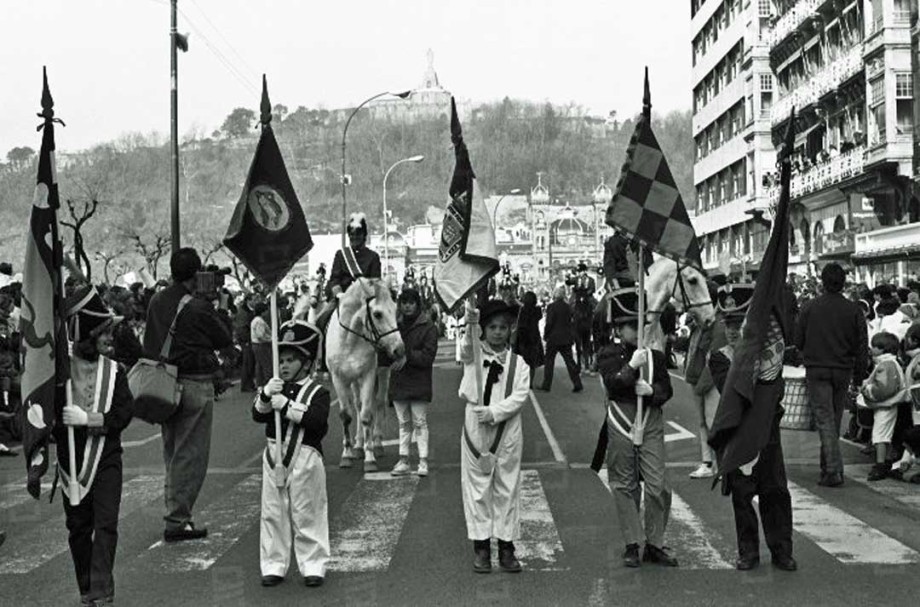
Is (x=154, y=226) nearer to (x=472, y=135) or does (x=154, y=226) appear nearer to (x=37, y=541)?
(x=472, y=135)

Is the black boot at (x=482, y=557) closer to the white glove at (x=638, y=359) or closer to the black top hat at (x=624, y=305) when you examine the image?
the white glove at (x=638, y=359)

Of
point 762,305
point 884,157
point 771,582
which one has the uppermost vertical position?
point 884,157

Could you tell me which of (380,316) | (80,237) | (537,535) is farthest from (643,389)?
(80,237)

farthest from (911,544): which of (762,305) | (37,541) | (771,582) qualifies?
(37,541)

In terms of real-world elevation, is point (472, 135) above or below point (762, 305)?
above

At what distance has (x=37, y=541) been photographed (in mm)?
8922

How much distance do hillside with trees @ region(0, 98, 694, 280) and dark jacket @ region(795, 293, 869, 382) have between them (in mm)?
101020

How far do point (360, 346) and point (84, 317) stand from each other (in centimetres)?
582

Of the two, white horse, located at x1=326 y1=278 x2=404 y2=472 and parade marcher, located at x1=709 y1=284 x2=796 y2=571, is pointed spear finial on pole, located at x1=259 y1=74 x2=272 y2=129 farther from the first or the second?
white horse, located at x1=326 y1=278 x2=404 y2=472

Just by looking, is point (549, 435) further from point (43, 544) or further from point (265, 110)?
point (265, 110)

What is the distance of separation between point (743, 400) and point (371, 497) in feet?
13.4

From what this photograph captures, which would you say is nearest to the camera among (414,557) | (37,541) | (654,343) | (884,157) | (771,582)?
(771,582)

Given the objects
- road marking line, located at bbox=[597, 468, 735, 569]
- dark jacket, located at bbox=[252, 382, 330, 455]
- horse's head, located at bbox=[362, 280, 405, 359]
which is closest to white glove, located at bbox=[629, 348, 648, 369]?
road marking line, located at bbox=[597, 468, 735, 569]

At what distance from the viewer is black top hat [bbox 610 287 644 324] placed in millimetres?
8414
